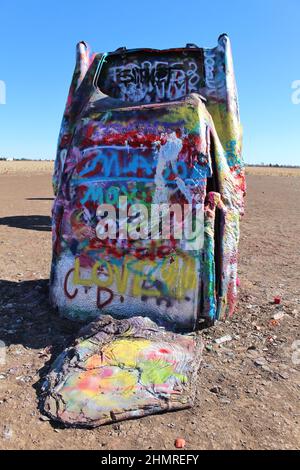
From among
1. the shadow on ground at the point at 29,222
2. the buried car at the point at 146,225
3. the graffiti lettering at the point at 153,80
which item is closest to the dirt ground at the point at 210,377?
the buried car at the point at 146,225

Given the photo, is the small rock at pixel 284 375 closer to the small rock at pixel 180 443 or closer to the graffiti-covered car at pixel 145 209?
the graffiti-covered car at pixel 145 209

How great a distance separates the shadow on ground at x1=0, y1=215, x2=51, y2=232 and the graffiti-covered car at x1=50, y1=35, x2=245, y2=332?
19.3 feet

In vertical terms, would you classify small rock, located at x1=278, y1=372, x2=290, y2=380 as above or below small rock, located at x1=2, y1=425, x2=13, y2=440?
above

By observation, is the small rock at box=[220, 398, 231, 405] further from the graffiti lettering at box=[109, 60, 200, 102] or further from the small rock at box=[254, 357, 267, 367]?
the graffiti lettering at box=[109, 60, 200, 102]

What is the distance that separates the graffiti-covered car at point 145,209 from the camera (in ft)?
12.8

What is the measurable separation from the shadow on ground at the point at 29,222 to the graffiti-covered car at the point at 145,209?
19.3ft

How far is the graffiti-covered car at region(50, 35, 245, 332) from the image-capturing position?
3.90 m

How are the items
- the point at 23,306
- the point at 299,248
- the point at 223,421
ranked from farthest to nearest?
the point at 299,248 → the point at 23,306 → the point at 223,421

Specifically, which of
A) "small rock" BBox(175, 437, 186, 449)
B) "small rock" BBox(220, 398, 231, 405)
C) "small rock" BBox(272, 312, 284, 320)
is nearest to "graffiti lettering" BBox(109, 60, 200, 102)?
"small rock" BBox(272, 312, 284, 320)

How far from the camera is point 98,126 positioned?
4.08 meters
